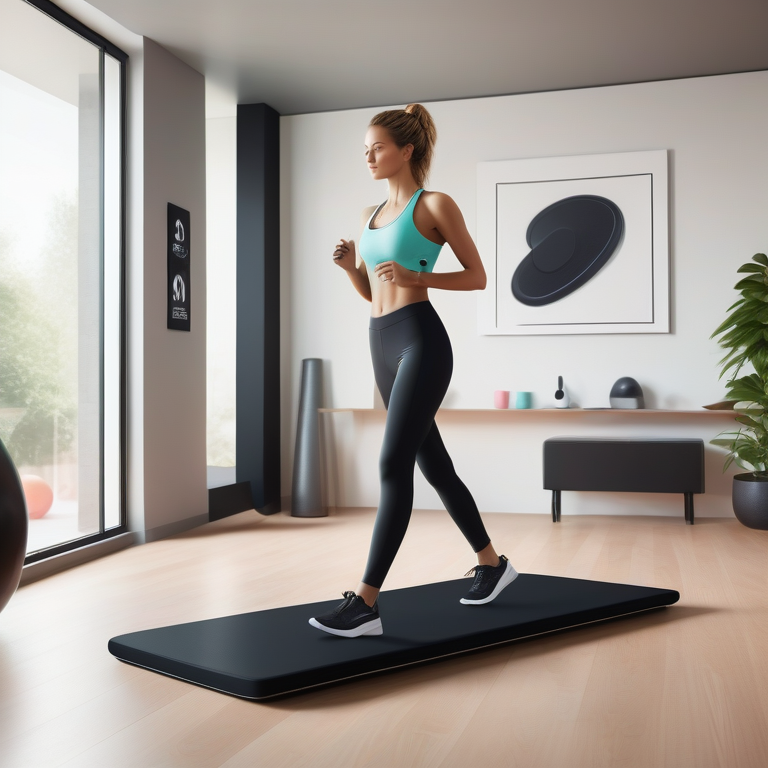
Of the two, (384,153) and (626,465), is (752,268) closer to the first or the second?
(626,465)

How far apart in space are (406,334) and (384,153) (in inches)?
20.9

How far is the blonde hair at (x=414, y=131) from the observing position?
7.55 ft

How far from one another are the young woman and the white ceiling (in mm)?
1953

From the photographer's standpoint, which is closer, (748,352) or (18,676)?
(18,676)

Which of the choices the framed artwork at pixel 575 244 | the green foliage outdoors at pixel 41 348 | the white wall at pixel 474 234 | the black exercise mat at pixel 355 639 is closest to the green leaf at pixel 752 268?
the white wall at pixel 474 234

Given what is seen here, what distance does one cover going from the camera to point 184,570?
336 cm

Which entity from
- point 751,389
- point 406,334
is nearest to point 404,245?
point 406,334

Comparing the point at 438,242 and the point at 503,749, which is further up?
the point at 438,242

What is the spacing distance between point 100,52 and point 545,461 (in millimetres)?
3213

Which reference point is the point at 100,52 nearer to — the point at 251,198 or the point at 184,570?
the point at 251,198

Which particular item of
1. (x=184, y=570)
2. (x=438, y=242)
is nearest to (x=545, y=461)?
(x=184, y=570)

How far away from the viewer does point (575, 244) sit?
4.94m

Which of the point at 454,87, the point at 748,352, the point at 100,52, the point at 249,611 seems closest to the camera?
the point at 249,611

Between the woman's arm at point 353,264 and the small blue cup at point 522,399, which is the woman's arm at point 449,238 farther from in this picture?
the small blue cup at point 522,399
